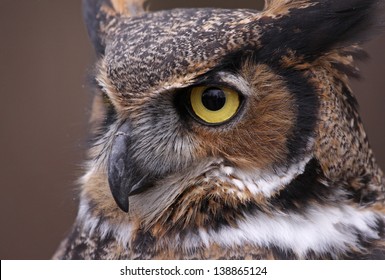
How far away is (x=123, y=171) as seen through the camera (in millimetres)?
1285

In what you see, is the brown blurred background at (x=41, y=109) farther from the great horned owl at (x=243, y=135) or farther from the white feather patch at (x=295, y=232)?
the white feather patch at (x=295, y=232)

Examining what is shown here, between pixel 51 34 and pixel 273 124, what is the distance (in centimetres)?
111

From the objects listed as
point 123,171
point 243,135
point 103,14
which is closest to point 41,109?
point 103,14

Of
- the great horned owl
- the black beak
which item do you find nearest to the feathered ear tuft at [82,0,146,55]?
the great horned owl

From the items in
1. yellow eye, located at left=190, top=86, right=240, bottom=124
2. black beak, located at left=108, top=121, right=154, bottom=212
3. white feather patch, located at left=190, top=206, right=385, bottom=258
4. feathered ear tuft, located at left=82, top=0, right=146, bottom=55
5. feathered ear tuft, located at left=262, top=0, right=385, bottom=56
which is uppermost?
feathered ear tuft, located at left=82, top=0, right=146, bottom=55

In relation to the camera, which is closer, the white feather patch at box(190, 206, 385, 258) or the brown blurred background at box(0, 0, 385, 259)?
the white feather patch at box(190, 206, 385, 258)

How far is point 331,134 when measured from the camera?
1291 millimetres

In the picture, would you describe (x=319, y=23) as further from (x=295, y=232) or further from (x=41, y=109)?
(x=41, y=109)

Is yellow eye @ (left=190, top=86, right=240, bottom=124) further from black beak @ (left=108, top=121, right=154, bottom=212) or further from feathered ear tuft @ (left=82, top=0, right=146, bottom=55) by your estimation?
feathered ear tuft @ (left=82, top=0, right=146, bottom=55)

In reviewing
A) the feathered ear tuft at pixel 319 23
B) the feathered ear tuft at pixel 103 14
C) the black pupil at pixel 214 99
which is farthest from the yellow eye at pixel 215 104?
the feathered ear tuft at pixel 103 14

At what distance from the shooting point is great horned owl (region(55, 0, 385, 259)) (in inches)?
50.4

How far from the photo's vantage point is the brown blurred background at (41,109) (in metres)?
2.01

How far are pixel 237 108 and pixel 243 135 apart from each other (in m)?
0.06
